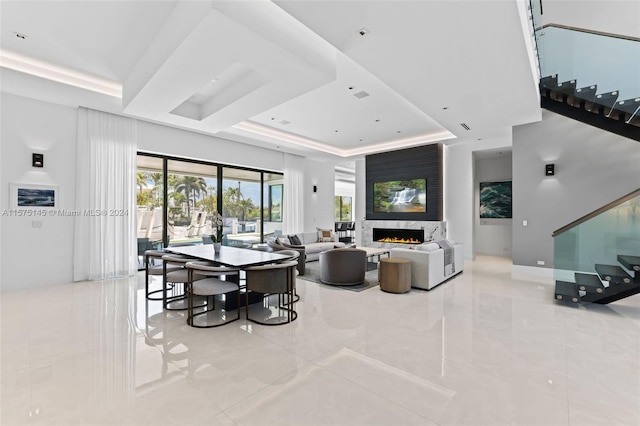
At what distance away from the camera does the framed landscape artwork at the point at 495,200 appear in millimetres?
9062

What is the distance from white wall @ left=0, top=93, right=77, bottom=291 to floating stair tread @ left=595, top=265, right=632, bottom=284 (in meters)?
9.11

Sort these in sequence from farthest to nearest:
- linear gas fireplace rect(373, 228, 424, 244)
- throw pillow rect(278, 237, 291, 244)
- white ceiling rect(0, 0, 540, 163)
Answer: linear gas fireplace rect(373, 228, 424, 244)
throw pillow rect(278, 237, 291, 244)
white ceiling rect(0, 0, 540, 163)

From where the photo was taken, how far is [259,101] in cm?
487

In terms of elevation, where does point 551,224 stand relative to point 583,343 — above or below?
above

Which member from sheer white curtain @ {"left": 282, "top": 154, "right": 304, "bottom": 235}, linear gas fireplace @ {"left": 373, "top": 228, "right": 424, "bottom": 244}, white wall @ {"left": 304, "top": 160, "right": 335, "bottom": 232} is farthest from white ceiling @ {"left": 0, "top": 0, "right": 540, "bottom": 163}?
white wall @ {"left": 304, "top": 160, "right": 335, "bottom": 232}

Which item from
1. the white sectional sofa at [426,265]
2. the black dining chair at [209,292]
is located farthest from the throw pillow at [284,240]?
the black dining chair at [209,292]

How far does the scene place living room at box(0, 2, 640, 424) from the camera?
2.15 meters

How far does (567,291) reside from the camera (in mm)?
4461

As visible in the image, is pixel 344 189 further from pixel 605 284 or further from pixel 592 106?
pixel 605 284

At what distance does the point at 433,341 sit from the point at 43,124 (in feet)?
24.3

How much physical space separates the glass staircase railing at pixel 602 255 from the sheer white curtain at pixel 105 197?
8055 millimetres

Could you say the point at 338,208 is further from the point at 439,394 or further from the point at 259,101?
the point at 439,394

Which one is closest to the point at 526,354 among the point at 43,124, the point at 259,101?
the point at 259,101

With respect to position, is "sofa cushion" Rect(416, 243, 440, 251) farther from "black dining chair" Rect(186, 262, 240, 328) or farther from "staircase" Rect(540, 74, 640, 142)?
"staircase" Rect(540, 74, 640, 142)
